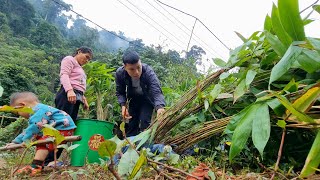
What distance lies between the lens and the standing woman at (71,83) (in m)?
3.08

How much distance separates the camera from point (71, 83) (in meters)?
3.28

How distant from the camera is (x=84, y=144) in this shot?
2.79 metres

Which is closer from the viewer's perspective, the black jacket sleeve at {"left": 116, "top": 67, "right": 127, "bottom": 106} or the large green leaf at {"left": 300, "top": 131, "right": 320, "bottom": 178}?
the large green leaf at {"left": 300, "top": 131, "right": 320, "bottom": 178}

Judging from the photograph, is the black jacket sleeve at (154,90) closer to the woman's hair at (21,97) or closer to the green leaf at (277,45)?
the woman's hair at (21,97)

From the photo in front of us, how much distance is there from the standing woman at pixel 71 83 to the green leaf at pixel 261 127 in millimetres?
2357

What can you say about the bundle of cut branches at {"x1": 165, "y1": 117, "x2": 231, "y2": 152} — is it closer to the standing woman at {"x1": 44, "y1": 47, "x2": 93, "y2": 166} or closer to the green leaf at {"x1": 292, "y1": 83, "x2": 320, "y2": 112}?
the green leaf at {"x1": 292, "y1": 83, "x2": 320, "y2": 112}

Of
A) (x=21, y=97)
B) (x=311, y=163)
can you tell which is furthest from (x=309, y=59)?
(x=21, y=97)

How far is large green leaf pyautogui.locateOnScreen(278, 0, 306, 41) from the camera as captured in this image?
944mm

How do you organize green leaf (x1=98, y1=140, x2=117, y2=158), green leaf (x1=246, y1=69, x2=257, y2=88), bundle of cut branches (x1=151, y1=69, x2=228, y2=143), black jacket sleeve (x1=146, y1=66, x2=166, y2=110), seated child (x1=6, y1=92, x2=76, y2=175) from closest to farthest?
green leaf (x1=98, y1=140, x2=117, y2=158) < green leaf (x1=246, y1=69, x2=257, y2=88) < bundle of cut branches (x1=151, y1=69, x2=228, y2=143) < seated child (x1=6, y1=92, x2=76, y2=175) < black jacket sleeve (x1=146, y1=66, x2=166, y2=110)

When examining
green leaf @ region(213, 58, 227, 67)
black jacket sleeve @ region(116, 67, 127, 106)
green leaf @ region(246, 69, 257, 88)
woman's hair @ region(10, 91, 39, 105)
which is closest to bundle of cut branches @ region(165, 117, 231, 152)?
green leaf @ region(246, 69, 257, 88)

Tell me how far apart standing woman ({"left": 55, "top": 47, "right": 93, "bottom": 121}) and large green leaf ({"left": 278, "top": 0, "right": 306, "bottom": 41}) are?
236 cm

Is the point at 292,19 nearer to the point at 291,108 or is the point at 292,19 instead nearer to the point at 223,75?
the point at 291,108

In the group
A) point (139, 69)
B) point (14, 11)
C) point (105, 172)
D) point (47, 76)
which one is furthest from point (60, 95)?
point (14, 11)

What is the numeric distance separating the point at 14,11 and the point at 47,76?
14654mm
